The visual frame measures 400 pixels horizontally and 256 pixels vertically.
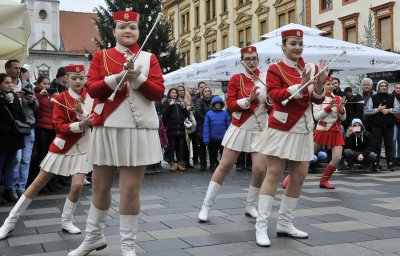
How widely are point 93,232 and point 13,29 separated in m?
4.70

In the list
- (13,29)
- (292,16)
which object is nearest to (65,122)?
(13,29)

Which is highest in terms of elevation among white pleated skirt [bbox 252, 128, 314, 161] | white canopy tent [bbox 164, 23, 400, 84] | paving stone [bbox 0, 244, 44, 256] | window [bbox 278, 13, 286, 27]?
window [bbox 278, 13, 286, 27]

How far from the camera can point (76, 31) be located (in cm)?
10069

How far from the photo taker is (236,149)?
6.61 metres

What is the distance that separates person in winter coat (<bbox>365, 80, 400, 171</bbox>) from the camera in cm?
1282

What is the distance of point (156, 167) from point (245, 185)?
12.0 ft

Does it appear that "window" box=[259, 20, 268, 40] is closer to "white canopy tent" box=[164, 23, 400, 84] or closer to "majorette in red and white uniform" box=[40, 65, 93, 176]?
"white canopy tent" box=[164, 23, 400, 84]

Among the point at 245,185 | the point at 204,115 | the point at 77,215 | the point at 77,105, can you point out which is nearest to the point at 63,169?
the point at 77,105

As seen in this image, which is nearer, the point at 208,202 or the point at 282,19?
the point at 208,202

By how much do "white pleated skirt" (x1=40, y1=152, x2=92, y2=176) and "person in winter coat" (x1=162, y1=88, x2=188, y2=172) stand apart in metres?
7.47

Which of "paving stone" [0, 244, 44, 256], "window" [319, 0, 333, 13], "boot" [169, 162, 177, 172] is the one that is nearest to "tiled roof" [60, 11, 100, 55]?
"window" [319, 0, 333, 13]

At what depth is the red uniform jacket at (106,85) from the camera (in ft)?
15.0

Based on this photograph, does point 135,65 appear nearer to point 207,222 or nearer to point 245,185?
point 207,222

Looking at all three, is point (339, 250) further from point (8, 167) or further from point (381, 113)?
point (381, 113)
